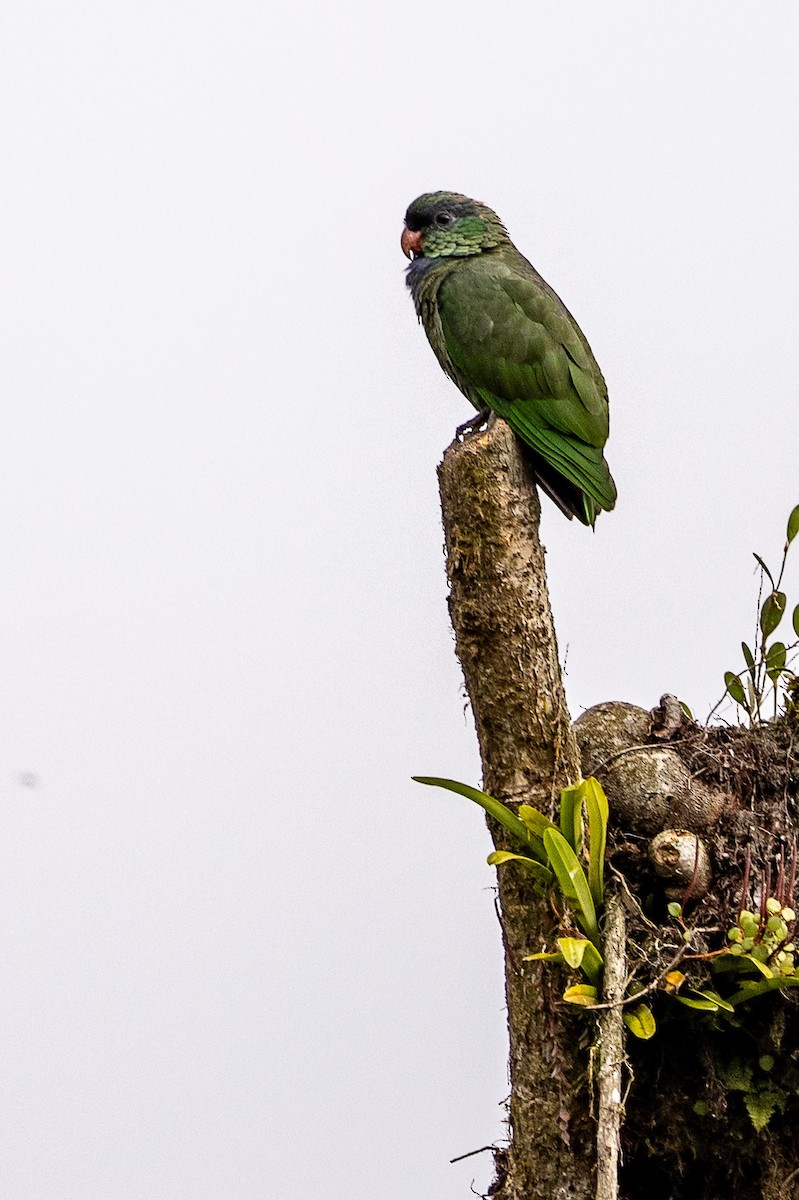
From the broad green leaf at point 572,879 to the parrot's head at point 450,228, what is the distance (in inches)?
82.6

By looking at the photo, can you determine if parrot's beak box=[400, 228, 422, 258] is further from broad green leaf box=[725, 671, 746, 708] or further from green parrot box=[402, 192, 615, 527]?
broad green leaf box=[725, 671, 746, 708]

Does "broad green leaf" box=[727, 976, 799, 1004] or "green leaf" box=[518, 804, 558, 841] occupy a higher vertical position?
"green leaf" box=[518, 804, 558, 841]

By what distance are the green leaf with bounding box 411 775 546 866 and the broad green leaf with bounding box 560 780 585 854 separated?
76 millimetres

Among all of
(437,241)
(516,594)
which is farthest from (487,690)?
(437,241)

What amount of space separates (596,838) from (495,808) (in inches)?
9.9

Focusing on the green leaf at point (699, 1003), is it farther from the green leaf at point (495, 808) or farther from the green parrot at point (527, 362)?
the green parrot at point (527, 362)

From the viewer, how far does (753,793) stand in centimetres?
327

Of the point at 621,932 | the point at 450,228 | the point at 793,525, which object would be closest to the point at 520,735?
the point at 621,932

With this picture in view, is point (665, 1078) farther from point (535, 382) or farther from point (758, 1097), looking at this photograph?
point (535, 382)

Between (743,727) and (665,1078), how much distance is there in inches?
39.9

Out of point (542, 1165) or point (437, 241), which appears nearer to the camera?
point (542, 1165)

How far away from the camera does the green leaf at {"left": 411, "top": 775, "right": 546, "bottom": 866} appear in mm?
2824

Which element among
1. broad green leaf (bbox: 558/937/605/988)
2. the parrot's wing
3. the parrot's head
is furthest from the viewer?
the parrot's head

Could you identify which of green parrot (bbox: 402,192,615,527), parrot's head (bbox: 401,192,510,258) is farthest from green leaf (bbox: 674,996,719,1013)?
parrot's head (bbox: 401,192,510,258)
